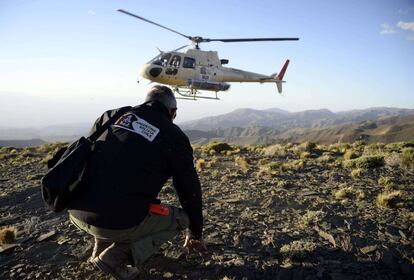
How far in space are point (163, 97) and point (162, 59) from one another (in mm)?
18861

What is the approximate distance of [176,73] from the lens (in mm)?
22516

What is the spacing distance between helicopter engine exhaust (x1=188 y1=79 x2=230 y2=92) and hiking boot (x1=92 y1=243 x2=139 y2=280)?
19.8 m

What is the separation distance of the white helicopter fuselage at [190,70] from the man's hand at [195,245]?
60.4 ft

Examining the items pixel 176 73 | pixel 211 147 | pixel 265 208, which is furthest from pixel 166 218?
pixel 176 73

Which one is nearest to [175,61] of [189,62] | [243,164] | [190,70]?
[189,62]

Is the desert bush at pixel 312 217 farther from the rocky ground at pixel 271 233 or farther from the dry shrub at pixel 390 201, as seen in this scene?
the dry shrub at pixel 390 201

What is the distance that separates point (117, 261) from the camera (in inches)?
153

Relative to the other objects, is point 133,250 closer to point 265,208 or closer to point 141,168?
point 141,168

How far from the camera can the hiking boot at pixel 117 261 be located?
383 centimetres

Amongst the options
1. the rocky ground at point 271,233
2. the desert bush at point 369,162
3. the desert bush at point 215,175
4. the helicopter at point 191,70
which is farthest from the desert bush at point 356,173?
the helicopter at point 191,70

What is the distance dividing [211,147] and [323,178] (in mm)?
9549

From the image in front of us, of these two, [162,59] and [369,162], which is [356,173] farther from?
[162,59]

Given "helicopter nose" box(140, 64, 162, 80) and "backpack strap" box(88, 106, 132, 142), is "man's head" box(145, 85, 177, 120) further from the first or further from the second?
"helicopter nose" box(140, 64, 162, 80)

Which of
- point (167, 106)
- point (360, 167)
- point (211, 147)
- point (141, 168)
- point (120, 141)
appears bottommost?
point (211, 147)
